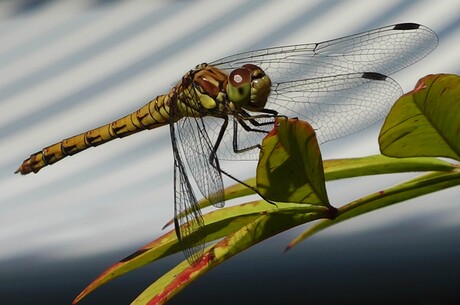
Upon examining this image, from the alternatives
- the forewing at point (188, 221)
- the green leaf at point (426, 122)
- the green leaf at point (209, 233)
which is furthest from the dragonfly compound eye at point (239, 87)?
the green leaf at point (426, 122)

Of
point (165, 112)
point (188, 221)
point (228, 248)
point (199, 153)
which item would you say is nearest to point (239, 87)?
point (199, 153)

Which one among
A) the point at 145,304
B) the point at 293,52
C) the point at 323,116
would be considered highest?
the point at 293,52

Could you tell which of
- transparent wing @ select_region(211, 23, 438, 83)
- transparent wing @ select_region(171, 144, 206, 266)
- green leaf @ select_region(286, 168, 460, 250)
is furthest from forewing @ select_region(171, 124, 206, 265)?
transparent wing @ select_region(211, 23, 438, 83)

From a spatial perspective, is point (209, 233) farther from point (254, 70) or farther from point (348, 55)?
point (348, 55)

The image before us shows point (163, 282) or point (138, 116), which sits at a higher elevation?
point (138, 116)

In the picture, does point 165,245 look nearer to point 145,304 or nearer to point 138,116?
point 145,304

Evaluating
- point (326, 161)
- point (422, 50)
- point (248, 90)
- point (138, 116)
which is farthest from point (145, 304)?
point (138, 116)

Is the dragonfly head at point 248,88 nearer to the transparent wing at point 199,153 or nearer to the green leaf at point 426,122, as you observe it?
the transparent wing at point 199,153
